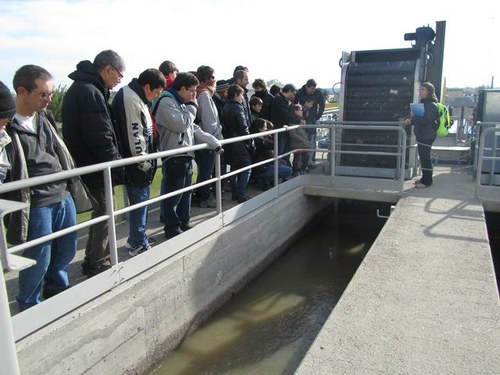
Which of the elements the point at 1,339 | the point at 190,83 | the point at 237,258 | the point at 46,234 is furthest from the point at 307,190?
the point at 1,339

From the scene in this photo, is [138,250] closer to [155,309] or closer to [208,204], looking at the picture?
[155,309]

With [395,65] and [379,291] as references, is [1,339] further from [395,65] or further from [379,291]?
[395,65]

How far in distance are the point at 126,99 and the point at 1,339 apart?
2.43 m

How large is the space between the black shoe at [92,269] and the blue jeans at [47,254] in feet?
1.29

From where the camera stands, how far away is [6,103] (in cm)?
212

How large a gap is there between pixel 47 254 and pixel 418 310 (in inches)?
103

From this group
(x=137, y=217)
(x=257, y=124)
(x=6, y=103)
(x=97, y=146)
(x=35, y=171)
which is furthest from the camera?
(x=257, y=124)

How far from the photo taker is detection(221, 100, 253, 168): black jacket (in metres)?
5.70

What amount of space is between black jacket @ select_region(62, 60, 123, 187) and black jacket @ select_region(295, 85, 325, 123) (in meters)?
5.41

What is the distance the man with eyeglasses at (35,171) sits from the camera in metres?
2.75

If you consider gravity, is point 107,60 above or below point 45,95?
above

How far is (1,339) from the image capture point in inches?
62.9

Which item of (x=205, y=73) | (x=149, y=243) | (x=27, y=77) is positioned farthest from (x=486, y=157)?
(x=27, y=77)

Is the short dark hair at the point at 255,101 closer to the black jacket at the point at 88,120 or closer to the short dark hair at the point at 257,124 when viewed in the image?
the short dark hair at the point at 257,124
